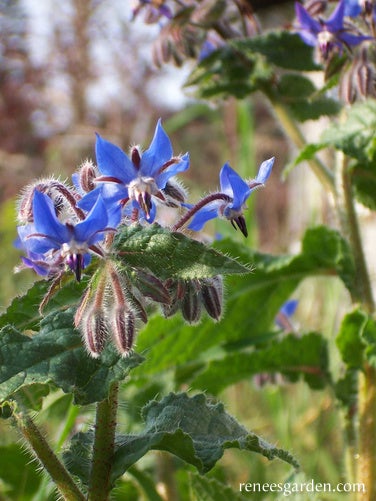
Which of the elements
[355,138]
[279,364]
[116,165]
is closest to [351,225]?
[355,138]

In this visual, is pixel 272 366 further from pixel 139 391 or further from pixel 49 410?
pixel 49 410

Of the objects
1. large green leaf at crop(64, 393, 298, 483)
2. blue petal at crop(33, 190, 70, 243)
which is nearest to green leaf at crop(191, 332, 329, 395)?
large green leaf at crop(64, 393, 298, 483)

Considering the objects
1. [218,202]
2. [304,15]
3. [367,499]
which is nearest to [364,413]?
[367,499]

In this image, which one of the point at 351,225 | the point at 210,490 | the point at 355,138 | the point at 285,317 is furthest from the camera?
the point at 285,317

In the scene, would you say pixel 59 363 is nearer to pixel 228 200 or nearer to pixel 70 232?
pixel 70 232

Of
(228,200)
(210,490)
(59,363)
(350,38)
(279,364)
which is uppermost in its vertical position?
(350,38)

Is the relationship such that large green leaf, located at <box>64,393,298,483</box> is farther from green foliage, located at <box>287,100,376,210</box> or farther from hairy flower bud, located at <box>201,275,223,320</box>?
green foliage, located at <box>287,100,376,210</box>
